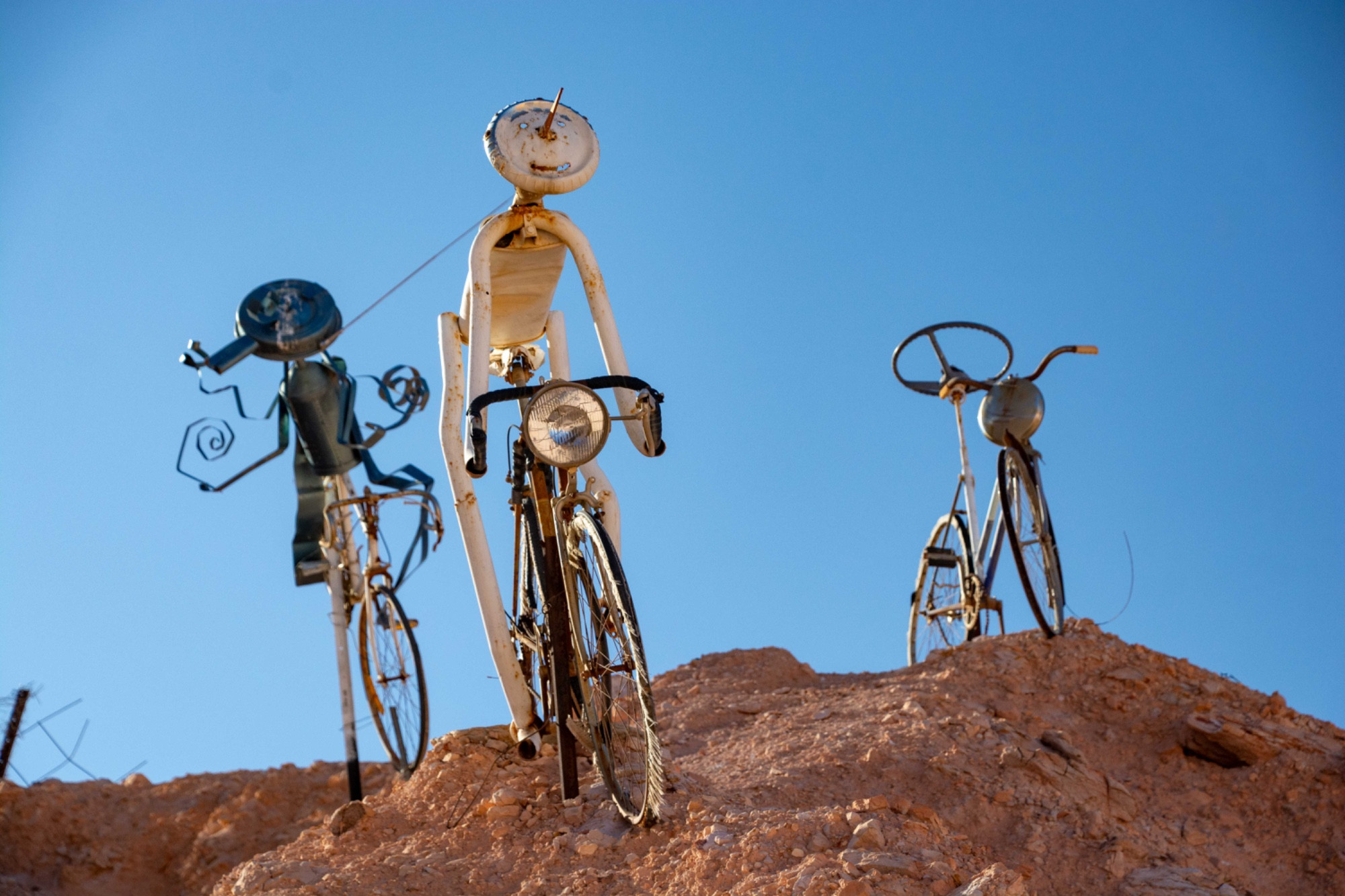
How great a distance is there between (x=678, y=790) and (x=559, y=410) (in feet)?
4.71

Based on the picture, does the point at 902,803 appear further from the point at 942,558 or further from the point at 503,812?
the point at 942,558

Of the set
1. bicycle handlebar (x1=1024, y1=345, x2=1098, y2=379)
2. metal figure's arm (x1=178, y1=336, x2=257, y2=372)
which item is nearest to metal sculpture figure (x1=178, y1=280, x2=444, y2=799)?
metal figure's arm (x1=178, y1=336, x2=257, y2=372)

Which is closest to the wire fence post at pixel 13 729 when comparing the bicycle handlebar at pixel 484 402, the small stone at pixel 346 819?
the small stone at pixel 346 819

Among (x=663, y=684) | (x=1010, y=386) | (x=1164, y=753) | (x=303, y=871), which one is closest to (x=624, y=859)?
(x=303, y=871)

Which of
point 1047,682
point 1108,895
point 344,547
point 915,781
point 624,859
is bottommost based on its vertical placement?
point 1108,895

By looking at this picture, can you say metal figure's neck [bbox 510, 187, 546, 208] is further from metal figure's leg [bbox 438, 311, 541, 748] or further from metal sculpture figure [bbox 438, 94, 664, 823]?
metal figure's leg [bbox 438, 311, 541, 748]

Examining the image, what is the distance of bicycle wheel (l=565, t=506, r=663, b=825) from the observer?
426 centimetres

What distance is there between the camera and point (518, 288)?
5.50 metres

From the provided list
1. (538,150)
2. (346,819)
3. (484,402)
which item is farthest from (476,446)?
(346,819)

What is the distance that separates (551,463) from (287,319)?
3132mm

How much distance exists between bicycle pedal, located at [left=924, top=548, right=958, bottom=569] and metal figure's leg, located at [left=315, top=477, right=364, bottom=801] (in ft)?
11.9

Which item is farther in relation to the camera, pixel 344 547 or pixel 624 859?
pixel 344 547

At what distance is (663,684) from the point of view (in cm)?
794

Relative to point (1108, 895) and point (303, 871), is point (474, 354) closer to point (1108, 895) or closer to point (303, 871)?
point (303, 871)
